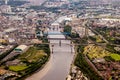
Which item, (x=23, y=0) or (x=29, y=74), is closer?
(x=29, y=74)

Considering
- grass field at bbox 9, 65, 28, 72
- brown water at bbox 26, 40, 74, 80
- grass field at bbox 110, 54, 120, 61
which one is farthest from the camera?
grass field at bbox 110, 54, 120, 61

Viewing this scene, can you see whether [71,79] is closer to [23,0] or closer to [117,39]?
[117,39]

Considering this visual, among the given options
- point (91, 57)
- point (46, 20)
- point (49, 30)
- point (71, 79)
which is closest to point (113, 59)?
point (91, 57)

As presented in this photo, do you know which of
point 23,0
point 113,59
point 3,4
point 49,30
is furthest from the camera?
point 23,0

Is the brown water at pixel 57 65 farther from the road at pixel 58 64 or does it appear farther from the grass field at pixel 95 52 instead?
the grass field at pixel 95 52

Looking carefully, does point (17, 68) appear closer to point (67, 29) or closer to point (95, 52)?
point (95, 52)

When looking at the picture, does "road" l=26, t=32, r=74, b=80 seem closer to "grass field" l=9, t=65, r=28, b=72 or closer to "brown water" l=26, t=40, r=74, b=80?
"brown water" l=26, t=40, r=74, b=80

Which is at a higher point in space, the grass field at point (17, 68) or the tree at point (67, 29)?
the tree at point (67, 29)

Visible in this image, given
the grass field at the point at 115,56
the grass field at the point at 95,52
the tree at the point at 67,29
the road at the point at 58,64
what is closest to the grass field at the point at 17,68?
the road at the point at 58,64

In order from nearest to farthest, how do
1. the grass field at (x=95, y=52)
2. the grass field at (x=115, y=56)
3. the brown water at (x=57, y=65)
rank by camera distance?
the brown water at (x=57, y=65) → the grass field at (x=115, y=56) → the grass field at (x=95, y=52)

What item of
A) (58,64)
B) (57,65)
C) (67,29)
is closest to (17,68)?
(57,65)

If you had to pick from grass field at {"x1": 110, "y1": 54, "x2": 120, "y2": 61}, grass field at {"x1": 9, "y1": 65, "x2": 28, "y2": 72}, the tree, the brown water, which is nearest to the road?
the brown water
